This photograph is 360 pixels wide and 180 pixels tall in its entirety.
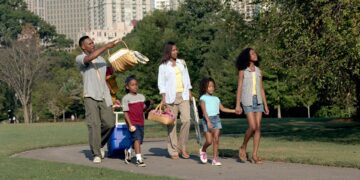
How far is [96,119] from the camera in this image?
13.4m

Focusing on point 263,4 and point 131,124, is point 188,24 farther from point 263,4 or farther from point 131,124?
point 131,124

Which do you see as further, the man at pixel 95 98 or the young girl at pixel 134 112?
the man at pixel 95 98

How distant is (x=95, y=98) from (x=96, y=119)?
1.25 feet

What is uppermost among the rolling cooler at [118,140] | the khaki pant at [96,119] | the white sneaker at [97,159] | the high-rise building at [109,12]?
the high-rise building at [109,12]

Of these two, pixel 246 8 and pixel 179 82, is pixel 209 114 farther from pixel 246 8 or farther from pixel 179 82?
pixel 246 8

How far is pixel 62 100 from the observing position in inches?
3012

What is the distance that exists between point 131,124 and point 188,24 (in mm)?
59804

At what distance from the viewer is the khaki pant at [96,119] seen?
43.6ft

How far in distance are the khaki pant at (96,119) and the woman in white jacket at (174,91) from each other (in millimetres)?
1047

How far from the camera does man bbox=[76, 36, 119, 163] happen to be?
13305 mm

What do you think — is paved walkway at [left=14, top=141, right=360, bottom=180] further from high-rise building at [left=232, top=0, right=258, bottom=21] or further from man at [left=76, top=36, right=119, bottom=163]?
high-rise building at [left=232, top=0, right=258, bottom=21]

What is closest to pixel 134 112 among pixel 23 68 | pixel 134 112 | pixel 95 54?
pixel 134 112

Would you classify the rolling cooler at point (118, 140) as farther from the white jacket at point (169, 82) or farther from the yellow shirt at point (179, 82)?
the yellow shirt at point (179, 82)

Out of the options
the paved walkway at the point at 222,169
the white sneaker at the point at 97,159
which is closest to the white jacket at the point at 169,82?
the paved walkway at the point at 222,169
